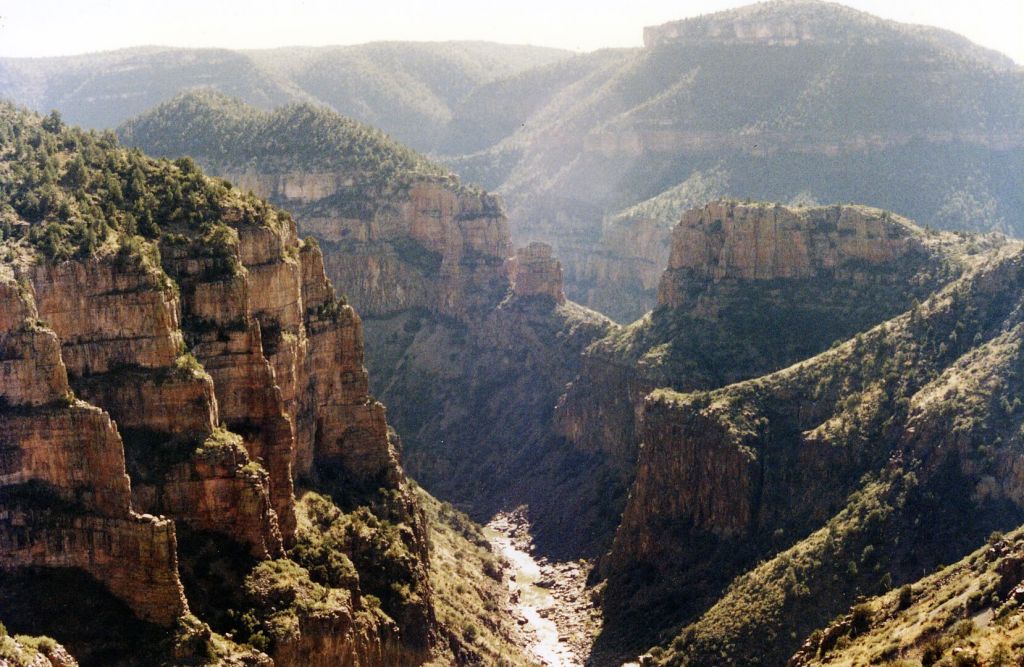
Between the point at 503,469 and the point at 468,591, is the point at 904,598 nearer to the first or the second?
the point at 468,591

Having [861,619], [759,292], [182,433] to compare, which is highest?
[182,433]

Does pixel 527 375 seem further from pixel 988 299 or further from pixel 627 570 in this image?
pixel 988 299

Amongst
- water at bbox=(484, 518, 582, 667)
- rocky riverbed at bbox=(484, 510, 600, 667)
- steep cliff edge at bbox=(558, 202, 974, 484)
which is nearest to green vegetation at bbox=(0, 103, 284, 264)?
water at bbox=(484, 518, 582, 667)

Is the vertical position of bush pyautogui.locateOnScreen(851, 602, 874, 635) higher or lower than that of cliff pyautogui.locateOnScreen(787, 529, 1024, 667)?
lower

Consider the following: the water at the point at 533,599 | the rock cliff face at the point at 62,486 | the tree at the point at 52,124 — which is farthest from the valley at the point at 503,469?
the water at the point at 533,599

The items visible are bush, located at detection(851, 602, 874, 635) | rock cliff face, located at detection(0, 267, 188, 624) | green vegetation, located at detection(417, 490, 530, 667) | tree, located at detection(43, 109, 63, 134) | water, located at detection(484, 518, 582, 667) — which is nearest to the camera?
rock cliff face, located at detection(0, 267, 188, 624)

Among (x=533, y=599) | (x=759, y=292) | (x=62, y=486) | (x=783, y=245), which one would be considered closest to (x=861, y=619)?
(x=62, y=486)

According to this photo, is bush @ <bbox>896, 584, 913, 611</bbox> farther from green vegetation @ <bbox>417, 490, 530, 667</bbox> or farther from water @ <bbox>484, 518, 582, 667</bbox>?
water @ <bbox>484, 518, 582, 667</bbox>

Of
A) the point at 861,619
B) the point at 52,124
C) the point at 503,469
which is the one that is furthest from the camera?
the point at 503,469
